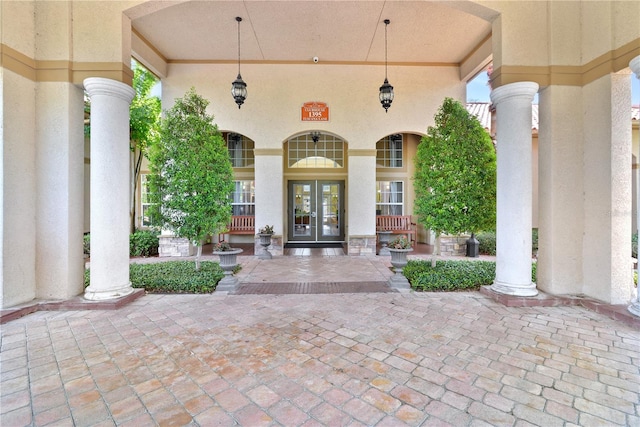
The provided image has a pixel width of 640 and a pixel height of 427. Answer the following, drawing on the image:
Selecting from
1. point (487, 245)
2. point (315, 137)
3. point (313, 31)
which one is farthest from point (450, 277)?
point (315, 137)

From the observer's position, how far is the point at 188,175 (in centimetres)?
515

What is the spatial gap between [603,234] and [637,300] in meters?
0.90

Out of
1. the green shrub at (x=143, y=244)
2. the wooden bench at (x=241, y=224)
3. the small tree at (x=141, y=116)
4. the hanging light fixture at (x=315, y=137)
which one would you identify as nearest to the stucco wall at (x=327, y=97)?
the small tree at (x=141, y=116)

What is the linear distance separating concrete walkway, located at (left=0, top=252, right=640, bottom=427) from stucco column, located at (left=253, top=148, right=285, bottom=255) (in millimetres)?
4241

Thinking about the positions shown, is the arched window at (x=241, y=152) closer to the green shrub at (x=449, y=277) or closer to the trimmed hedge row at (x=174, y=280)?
the trimmed hedge row at (x=174, y=280)

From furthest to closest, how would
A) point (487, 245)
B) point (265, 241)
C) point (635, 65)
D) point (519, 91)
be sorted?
point (487, 245), point (265, 241), point (519, 91), point (635, 65)

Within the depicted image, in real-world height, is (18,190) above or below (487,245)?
above

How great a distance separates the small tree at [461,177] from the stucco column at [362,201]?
2.78 meters

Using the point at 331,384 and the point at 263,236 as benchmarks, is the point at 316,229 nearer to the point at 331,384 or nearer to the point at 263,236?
the point at 263,236

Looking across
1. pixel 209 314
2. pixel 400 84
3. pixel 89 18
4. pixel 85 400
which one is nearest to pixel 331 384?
pixel 85 400

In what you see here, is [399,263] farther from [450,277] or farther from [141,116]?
[141,116]

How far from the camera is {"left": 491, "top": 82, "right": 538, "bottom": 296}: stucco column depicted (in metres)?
4.19

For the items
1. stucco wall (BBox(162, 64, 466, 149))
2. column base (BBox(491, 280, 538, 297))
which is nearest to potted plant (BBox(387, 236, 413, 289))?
column base (BBox(491, 280, 538, 297))

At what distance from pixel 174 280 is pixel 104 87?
3.05m
